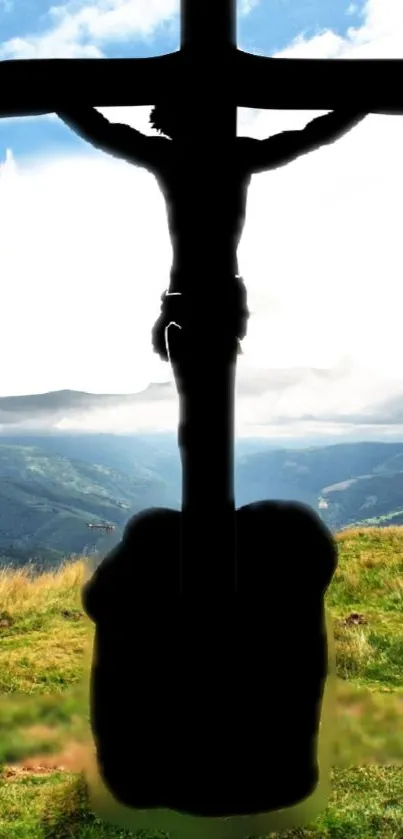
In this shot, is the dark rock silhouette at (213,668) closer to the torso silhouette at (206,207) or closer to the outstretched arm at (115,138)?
the torso silhouette at (206,207)

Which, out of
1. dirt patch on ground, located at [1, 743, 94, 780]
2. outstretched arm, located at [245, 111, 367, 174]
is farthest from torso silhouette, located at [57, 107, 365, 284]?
dirt patch on ground, located at [1, 743, 94, 780]

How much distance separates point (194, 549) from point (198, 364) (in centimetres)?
68

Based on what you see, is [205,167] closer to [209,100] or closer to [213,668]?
[209,100]

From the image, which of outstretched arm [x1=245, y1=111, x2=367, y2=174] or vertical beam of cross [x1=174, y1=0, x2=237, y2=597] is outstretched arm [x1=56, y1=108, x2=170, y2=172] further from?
outstretched arm [x1=245, y1=111, x2=367, y2=174]

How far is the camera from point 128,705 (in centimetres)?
312

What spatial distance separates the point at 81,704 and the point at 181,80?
3.00 metres

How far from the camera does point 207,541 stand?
2846 mm

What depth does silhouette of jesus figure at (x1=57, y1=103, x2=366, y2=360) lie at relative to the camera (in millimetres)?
2914

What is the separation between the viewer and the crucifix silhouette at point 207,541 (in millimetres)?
2887

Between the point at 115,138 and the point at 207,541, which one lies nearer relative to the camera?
the point at 207,541

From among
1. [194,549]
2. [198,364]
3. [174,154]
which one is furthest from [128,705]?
[174,154]

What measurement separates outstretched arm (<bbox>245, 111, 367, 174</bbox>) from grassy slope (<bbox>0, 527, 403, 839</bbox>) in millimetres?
2212

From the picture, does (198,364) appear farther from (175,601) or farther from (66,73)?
(66,73)

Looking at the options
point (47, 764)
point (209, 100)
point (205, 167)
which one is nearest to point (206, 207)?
point (205, 167)
